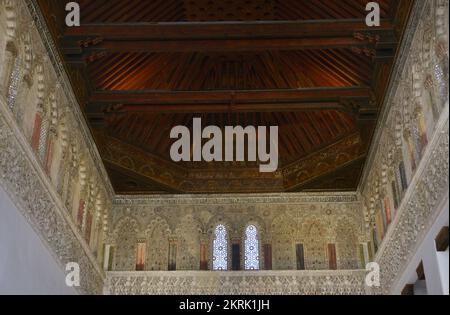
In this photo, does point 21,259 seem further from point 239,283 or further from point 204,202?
point 204,202

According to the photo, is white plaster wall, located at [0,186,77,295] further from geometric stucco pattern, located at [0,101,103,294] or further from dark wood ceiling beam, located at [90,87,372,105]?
dark wood ceiling beam, located at [90,87,372,105]

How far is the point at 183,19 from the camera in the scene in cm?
884

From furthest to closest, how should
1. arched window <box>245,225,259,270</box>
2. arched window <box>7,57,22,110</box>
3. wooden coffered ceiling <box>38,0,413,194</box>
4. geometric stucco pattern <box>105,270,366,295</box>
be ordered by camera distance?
arched window <box>245,225,259,270</box> < geometric stucco pattern <box>105,270,366,295</box> < wooden coffered ceiling <box>38,0,413,194</box> < arched window <box>7,57,22,110</box>

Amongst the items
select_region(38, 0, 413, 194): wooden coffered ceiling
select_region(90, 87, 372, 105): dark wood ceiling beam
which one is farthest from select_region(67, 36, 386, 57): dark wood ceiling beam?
select_region(90, 87, 372, 105): dark wood ceiling beam

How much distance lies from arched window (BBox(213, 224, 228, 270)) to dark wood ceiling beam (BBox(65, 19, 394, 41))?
13.9 feet

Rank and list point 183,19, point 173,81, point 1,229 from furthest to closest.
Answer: point 173,81 → point 183,19 → point 1,229

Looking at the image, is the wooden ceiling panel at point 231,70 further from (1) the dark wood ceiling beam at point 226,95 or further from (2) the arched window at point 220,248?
(2) the arched window at point 220,248

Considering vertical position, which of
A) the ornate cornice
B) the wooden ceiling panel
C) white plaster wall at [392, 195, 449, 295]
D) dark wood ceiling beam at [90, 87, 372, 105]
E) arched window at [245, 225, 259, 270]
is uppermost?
the wooden ceiling panel

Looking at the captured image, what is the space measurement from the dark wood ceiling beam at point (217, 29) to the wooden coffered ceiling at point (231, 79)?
1 cm

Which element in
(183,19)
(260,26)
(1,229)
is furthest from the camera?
(183,19)

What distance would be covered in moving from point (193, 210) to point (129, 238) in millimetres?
1191

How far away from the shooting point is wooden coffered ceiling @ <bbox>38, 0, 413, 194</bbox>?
7.77 m

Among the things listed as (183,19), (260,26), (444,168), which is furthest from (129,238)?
(444,168)
